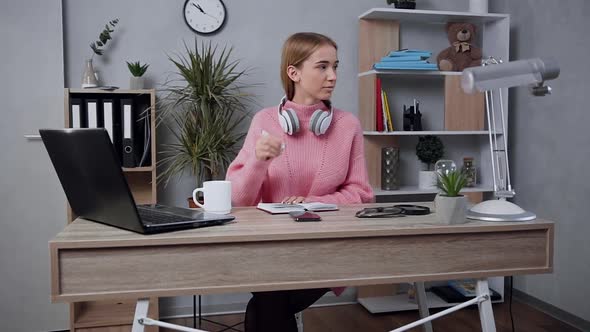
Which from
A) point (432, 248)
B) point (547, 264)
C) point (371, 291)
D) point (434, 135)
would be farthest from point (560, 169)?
point (432, 248)

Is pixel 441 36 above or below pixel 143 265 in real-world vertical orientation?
above

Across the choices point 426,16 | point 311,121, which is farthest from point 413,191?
point 311,121

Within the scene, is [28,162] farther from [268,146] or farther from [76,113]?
[268,146]

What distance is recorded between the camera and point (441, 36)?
3.83 meters

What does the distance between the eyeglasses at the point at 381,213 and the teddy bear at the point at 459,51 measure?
220cm

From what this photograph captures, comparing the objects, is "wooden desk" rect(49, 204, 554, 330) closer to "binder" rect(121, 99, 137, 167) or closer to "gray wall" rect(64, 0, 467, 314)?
"binder" rect(121, 99, 137, 167)

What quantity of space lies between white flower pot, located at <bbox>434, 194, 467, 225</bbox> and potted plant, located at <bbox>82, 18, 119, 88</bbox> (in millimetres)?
2159

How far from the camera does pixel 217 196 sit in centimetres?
165

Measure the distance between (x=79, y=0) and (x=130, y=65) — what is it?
497 millimetres

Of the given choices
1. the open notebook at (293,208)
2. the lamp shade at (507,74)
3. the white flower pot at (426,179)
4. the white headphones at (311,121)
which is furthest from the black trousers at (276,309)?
the white flower pot at (426,179)

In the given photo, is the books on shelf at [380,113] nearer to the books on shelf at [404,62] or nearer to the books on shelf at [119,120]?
the books on shelf at [404,62]

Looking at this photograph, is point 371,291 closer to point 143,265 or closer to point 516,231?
point 516,231

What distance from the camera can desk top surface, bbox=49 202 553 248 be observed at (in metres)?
1.28

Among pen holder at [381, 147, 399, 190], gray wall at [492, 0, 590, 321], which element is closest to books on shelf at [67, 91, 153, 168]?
pen holder at [381, 147, 399, 190]
